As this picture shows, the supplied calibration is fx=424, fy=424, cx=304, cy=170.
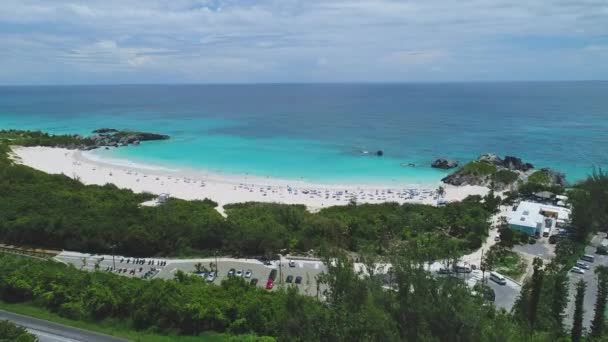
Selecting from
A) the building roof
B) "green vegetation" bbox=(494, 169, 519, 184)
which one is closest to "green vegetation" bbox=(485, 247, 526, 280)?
the building roof

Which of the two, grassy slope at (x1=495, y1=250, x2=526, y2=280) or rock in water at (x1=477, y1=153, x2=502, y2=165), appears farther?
rock in water at (x1=477, y1=153, x2=502, y2=165)

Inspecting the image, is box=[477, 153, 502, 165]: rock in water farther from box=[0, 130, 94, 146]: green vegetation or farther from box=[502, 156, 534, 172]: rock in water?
box=[0, 130, 94, 146]: green vegetation

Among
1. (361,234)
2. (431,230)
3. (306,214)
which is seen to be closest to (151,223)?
(306,214)

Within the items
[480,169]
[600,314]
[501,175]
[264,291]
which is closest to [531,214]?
[501,175]

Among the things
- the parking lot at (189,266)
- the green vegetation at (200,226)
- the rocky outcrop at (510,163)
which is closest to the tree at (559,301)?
the green vegetation at (200,226)

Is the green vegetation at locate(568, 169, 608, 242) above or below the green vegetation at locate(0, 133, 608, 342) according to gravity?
above

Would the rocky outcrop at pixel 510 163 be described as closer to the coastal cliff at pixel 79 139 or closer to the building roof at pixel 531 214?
the building roof at pixel 531 214
